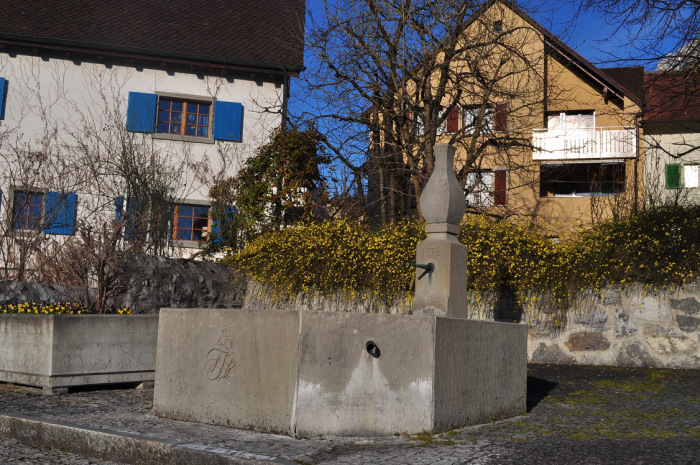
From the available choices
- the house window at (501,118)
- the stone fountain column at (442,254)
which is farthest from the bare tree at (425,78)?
the stone fountain column at (442,254)

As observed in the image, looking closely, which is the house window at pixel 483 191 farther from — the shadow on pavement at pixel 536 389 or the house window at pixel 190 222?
the house window at pixel 190 222

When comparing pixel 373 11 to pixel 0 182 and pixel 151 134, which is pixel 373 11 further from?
pixel 0 182

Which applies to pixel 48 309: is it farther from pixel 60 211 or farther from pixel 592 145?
pixel 592 145

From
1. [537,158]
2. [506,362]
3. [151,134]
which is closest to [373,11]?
[151,134]

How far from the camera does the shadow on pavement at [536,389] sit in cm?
695

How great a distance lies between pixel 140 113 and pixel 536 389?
12.1m

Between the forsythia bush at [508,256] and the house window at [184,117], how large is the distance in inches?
239

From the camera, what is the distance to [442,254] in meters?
6.42

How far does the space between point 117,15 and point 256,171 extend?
6.62 meters

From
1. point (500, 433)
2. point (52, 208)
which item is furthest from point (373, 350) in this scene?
point (52, 208)

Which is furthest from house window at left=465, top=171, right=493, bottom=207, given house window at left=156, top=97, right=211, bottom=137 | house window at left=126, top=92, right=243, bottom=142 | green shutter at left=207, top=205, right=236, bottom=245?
house window at left=156, top=97, right=211, bottom=137

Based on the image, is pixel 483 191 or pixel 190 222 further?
pixel 190 222

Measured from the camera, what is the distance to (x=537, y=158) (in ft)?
75.8

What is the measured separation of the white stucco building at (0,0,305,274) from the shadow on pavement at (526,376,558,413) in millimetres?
9455
